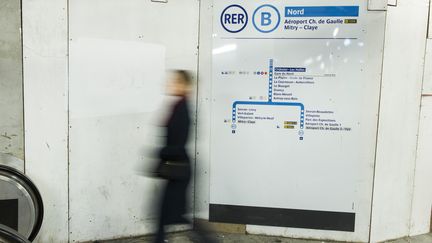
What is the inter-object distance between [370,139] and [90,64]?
3050mm

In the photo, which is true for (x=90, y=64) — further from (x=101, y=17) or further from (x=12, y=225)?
(x=12, y=225)

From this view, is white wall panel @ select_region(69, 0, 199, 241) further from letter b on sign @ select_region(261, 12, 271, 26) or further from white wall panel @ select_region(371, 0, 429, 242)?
white wall panel @ select_region(371, 0, 429, 242)

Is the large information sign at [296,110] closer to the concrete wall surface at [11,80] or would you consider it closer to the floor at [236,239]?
Answer: the floor at [236,239]

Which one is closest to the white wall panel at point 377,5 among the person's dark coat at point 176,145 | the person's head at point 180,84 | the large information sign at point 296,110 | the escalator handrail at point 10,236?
the large information sign at point 296,110

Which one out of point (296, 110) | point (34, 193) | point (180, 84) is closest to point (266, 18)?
point (296, 110)

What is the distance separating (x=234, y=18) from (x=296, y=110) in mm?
1185

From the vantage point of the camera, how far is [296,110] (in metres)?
4.68

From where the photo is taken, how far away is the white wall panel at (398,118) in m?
4.59

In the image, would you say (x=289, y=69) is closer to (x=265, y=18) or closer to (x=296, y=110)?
(x=296, y=110)

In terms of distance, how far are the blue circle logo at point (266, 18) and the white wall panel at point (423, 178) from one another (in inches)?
71.3

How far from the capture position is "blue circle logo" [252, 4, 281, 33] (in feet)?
15.2

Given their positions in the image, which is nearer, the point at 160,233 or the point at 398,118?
the point at 160,233

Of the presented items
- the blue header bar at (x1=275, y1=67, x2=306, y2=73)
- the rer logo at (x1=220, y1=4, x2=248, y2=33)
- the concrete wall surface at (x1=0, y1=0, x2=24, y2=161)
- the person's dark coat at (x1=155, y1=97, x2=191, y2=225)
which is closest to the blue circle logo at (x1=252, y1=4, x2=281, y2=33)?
the rer logo at (x1=220, y1=4, x2=248, y2=33)

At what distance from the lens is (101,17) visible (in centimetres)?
453
